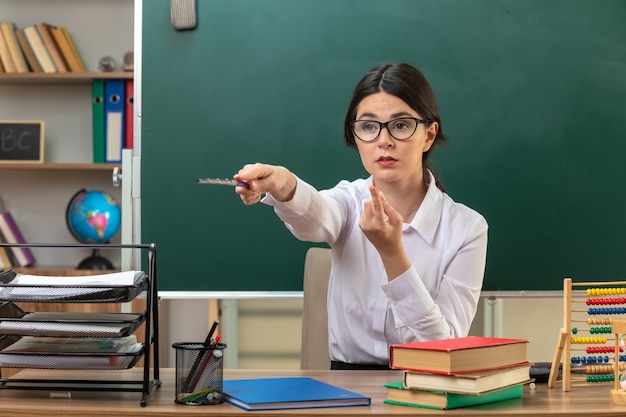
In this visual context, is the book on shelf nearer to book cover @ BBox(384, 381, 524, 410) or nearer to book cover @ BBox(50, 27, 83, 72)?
book cover @ BBox(384, 381, 524, 410)

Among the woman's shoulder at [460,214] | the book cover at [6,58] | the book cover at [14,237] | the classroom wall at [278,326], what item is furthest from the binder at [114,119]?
the woman's shoulder at [460,214]

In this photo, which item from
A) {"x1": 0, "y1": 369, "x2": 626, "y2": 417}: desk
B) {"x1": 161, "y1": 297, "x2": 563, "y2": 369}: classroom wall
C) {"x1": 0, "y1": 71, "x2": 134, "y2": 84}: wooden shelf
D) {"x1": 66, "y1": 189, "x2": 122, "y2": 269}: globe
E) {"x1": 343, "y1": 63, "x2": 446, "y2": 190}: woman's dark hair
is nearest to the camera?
{"x1": 0, "y1": 369, "x2": 626, "y2": 417}: desk

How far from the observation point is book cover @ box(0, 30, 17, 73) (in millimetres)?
3846

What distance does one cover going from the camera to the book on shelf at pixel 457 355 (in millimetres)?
1247

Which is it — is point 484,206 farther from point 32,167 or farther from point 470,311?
point 32,167

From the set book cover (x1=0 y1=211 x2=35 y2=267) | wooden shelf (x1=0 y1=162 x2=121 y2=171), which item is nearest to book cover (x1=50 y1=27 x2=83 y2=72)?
wooden shelf (x1=0 y1=162 x2=121 y2=171)

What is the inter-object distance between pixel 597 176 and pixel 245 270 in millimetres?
1256

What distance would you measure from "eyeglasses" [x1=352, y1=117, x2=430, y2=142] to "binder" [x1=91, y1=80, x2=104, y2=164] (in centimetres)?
216

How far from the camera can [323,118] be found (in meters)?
2.72

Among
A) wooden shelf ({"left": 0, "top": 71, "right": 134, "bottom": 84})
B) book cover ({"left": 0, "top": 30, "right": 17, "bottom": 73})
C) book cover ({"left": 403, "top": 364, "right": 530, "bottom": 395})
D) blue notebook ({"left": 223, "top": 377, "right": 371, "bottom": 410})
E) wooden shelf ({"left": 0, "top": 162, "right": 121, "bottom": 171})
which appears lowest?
blue notebook ({"left": 223, "top": 377, "right": 371, "bottom": 410})

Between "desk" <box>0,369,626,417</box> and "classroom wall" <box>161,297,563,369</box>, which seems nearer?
"desk" <box>0,369,626,417</box>

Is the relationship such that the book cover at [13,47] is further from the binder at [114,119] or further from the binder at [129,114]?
the binder at [129,114]

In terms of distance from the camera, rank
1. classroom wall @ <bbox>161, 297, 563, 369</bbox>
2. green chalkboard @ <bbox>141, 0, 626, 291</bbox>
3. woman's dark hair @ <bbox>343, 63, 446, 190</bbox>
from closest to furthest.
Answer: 1. woman's dark hair @ <bbox>343, 63, 446, 190</bbox>
2. green chalkboard @ <bbox>141, 0, 626, 291</bbox>
3. classroom wall @ <bbox>161, 297, 563, 369</bbox>

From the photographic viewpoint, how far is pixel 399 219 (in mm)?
1503
